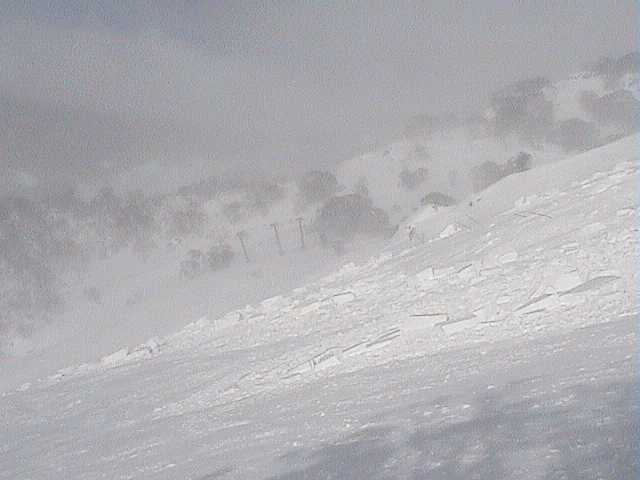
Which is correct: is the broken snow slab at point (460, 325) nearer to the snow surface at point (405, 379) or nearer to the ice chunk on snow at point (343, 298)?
the snow surface at point (405, 379)

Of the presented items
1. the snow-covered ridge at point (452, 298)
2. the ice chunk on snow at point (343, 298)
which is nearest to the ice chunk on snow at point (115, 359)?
the snow-covered ridge at point (452, 298)

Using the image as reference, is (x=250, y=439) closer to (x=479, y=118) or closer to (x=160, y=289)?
(x=160, y=289)

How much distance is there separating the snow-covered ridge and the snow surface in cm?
6

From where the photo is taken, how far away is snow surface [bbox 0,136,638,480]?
6098 mm

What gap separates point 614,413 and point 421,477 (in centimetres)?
A: 174

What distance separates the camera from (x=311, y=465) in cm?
664

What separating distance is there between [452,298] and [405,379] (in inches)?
154

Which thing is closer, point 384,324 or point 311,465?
point 311,465

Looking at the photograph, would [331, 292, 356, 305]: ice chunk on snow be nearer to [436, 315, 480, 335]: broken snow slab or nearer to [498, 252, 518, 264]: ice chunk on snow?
[498, 252, 518, 264]: ice chunk on snow

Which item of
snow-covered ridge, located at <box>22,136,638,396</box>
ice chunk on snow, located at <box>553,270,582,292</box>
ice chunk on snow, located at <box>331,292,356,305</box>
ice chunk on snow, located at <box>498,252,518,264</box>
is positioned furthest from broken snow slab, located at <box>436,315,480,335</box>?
ice chunk on snow, located at <box>331,292,356,305</box>

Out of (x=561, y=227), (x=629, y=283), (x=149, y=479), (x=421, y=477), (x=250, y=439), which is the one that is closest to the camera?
(x=421, y=477)

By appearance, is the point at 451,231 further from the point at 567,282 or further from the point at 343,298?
the point at 567,282

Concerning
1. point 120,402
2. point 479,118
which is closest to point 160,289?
point 479,118

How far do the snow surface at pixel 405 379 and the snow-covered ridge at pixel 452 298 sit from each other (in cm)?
6
